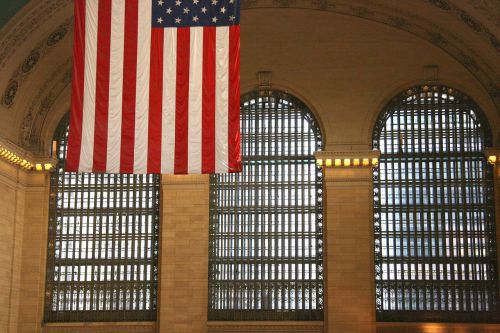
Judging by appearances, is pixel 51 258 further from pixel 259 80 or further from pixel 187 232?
pixel 259 80

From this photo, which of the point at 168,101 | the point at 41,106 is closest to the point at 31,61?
the point at 41,106

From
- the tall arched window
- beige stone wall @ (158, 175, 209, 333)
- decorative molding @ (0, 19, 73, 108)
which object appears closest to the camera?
decorative molding @ (0, 19, 73, 108)

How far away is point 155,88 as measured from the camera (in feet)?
69.9

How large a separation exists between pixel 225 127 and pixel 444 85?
49.9 ft

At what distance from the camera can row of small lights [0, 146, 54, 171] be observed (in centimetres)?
3306

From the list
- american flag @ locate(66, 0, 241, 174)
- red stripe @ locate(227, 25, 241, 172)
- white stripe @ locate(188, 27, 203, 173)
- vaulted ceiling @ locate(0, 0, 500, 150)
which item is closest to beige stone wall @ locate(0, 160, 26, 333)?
vaulted ceiling @ locate(0, 0, 500, 150)

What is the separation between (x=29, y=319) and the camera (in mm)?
34000

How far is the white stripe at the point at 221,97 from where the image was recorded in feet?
69.2

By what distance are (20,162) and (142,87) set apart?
14312mm

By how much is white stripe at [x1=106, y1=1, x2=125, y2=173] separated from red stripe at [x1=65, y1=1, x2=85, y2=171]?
0.65 meters

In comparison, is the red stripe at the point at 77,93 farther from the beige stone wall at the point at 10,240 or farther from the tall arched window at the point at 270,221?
the tall arched window at the point at 270,221

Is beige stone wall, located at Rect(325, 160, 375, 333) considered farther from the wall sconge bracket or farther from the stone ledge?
the stone ledge

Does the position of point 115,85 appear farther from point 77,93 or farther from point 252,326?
point 252,326

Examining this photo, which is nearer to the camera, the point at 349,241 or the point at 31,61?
the point at 31,61
